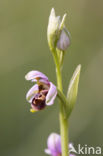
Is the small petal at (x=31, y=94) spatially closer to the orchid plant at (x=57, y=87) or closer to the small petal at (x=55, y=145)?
the orchid plant at (x=57, y=87)

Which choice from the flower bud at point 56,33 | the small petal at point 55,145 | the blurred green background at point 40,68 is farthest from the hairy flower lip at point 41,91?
the blurred green background at point 40,68

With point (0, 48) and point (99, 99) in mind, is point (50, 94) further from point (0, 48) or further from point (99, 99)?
point (0, 48)

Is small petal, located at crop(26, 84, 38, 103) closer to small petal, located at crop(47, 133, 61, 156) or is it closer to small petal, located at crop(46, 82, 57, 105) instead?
small petal, located at crop(46, 82, 57, 105)

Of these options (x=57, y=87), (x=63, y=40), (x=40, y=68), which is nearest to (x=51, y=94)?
(x=57, y=87)

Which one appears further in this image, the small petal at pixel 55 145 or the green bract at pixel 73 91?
the small petal at pixel 55 145

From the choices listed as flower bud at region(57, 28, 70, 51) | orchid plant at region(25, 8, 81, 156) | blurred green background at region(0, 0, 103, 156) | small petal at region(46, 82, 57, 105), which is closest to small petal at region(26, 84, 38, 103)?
orchid plant at region(25, 8, 81, 156)

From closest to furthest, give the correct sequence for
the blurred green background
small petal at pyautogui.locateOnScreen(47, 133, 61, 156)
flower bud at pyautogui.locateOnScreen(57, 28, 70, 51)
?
flower bud at pyautogui.locateOnScreen(57, 28, 70, 51) → small petal at pyautogui.locateOnScreen(47, 133, 61, 156) → the blurred green background

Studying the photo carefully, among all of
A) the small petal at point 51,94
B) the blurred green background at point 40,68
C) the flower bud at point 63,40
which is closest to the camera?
the small petal at point 51,94
